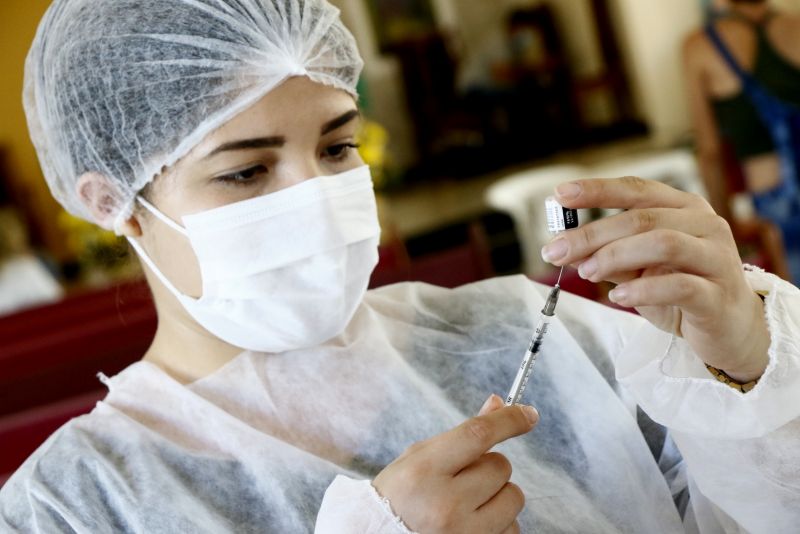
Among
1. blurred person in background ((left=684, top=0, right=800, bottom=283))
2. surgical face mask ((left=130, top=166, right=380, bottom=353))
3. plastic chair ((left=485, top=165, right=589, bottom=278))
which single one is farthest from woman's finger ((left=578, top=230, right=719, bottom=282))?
plastic chair ((left=485, top=165, right=589, bottom=278))

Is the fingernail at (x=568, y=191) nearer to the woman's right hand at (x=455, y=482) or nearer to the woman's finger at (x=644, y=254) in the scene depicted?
the woman's finger at (x=644, y=254)

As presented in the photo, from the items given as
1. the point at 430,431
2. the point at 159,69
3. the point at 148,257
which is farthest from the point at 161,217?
the point at 430,431

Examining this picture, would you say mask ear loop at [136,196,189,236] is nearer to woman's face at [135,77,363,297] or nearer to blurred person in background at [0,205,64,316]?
woman's face at [135,77,363,297]

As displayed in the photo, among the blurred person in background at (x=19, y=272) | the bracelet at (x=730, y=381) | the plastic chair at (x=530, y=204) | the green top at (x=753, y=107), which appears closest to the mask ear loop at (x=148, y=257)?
the bracelet at (x=730, y=381)

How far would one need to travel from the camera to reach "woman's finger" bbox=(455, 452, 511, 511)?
2.98 feet

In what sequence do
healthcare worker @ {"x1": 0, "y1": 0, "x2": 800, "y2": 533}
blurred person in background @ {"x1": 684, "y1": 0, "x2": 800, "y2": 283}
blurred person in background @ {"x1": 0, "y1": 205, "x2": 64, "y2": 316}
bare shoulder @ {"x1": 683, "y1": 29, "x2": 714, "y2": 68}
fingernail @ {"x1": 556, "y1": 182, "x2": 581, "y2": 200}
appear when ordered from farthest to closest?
blurred person in background @ {"x1": 0, "y1": 205, "x2": 64, "y2": 316} → bare shoulder @ {"x1": 683, "y1": 29, "x2": 714, "y2": 68} → blurred person in background @ {"x1": 684, "y1": 0, "x2": 800, "y2": 283} → healthcare worker @ {"x1": 0, "y1": 0, "x2": 800, "y2": 533} → fingernail @ {"x1": 556, "y1": 182, "x2": 581, "y2": 200}

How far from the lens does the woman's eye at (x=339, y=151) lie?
1.19 meters

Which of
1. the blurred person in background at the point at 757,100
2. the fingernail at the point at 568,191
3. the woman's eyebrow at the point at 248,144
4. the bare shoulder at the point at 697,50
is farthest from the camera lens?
the bare shoulder at the point at 697,50

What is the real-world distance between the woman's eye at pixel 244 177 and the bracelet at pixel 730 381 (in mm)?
531

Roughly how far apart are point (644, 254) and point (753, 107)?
2274mm

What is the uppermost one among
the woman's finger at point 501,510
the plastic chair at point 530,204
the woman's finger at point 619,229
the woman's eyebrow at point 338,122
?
the woman's eyebrow at point 338,122

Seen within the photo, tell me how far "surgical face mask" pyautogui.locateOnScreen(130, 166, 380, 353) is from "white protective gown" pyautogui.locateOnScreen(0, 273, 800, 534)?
6 cm

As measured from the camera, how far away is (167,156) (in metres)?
1.13

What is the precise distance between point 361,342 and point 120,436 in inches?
12.3
